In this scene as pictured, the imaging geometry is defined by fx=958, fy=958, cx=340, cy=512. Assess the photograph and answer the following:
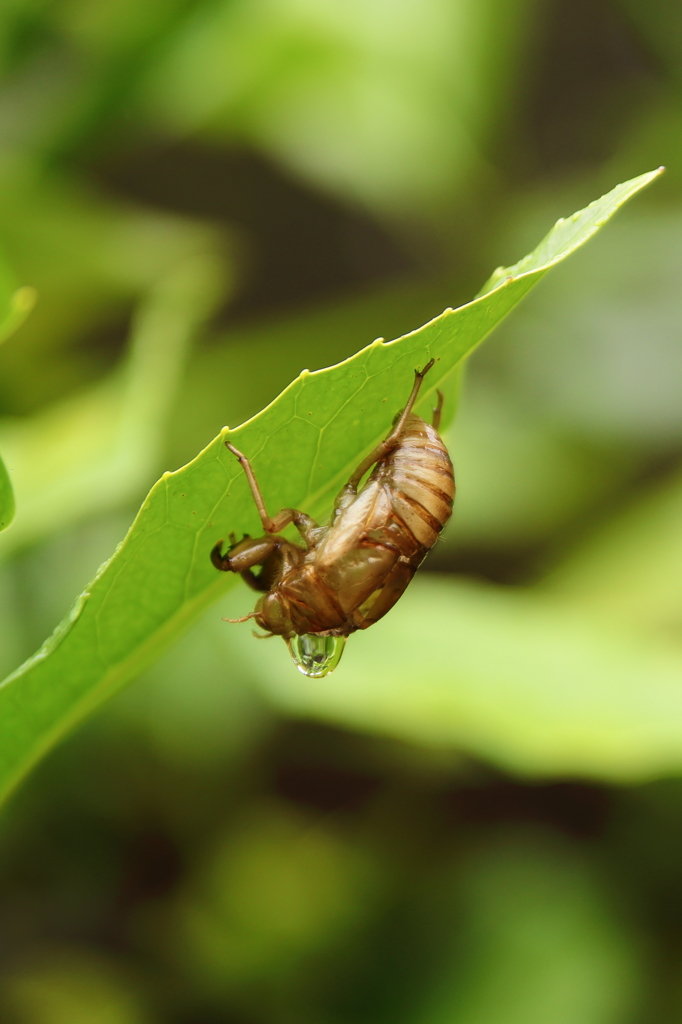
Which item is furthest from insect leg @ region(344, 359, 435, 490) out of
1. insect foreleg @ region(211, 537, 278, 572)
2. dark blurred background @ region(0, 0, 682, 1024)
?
dark blurred background @ region(0, 0, 682, 1024)

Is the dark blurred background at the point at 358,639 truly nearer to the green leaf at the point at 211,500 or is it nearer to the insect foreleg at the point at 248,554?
the insect foreleg at the point at 248,554

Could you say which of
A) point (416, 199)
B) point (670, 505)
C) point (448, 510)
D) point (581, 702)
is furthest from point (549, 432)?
point (448, 510)

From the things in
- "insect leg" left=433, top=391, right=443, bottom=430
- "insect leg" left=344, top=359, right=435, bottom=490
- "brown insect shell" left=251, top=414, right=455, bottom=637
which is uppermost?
"insect leg" left=433, top=391, right=443, bottom=430

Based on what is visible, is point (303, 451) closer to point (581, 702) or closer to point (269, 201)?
point (581, 702)

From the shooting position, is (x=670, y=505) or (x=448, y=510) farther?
(x=670, y=505)

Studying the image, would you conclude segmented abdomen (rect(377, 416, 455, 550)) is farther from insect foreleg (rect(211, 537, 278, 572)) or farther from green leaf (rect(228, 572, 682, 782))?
green leaf (rect(228, 572, 682, 782))

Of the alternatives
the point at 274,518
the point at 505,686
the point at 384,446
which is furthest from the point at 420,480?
the point at 505,686
